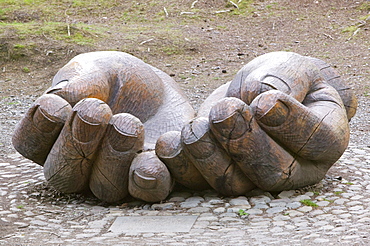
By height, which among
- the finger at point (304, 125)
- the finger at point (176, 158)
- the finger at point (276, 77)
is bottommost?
the finger at point (176, 158)

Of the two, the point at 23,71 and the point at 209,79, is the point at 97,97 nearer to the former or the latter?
the point at 209,79

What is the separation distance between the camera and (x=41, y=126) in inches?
202

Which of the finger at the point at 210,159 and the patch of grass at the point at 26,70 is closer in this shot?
the finger at the point at 210,159

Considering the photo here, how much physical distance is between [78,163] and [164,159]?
72 centimetres

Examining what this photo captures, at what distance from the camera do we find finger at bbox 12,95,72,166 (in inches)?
199

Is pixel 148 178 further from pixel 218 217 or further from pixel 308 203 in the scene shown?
pixel 308 203

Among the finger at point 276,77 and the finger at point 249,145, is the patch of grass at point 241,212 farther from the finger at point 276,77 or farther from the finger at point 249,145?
the finger at point 276,77

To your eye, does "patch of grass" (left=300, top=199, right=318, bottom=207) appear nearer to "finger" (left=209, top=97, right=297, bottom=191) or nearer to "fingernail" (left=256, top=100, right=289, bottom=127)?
"finger" (left=209, top=97, right=297, bottom=191)

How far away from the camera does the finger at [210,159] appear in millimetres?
4977

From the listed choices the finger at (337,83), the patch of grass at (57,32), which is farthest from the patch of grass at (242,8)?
the finger at (337,83)

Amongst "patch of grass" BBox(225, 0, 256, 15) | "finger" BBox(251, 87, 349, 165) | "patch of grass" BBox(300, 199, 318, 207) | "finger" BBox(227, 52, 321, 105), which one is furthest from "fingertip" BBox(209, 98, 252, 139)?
"patch of grass" BBox(225, 0, 256, 15)

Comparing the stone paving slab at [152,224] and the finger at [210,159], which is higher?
the finger at [210,159]

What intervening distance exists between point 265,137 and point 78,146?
1523 millimetres

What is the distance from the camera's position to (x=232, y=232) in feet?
14.9
